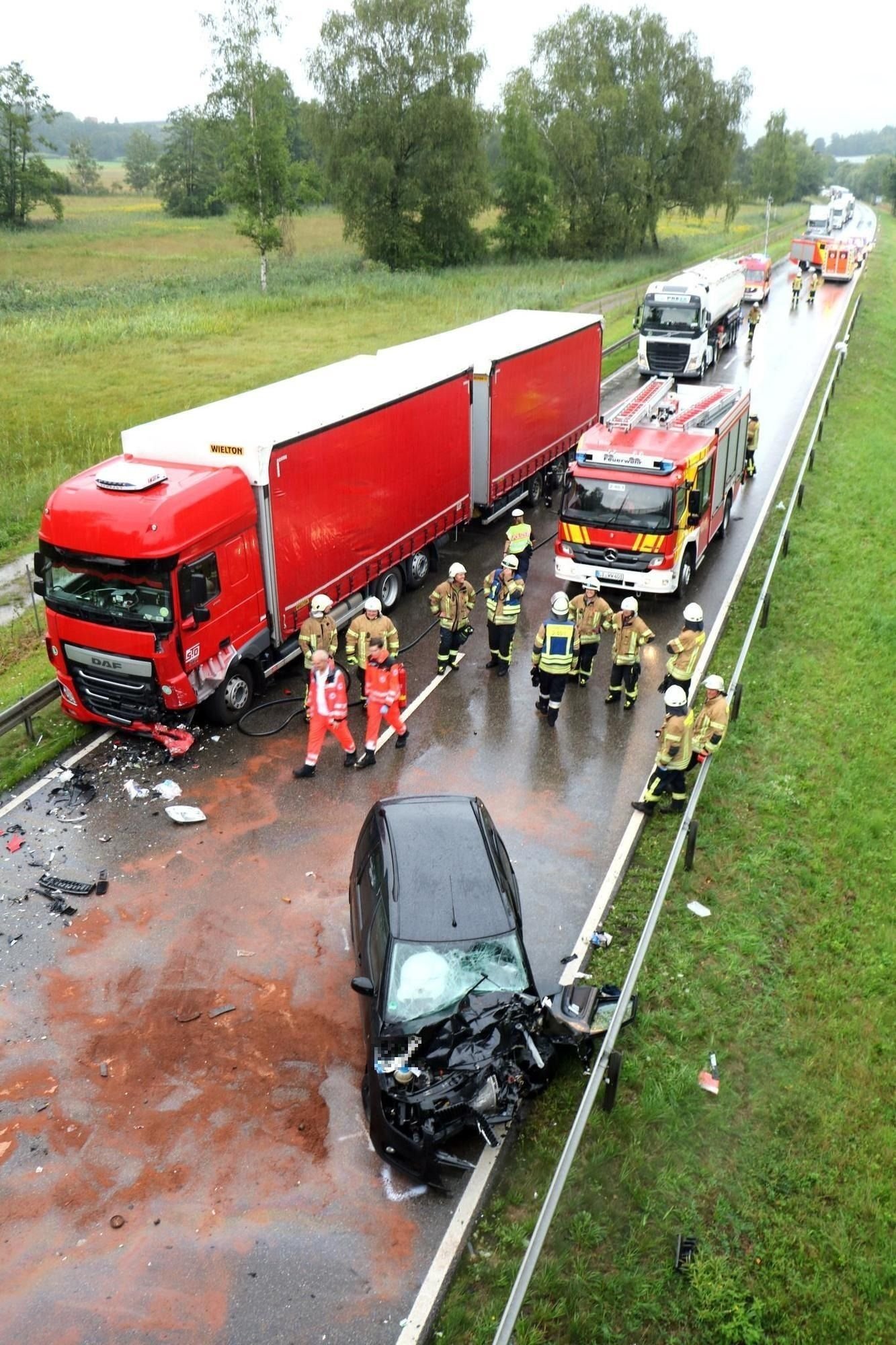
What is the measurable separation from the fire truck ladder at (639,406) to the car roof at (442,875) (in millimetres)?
9493

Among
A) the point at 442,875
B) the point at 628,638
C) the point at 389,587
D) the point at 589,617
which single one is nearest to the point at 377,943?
the point at 442,875

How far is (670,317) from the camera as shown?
31.1 metres

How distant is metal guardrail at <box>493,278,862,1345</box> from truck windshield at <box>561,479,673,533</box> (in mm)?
1880

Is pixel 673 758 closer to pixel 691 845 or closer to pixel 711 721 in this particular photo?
pixel 711 721

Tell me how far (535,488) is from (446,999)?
14851 mm

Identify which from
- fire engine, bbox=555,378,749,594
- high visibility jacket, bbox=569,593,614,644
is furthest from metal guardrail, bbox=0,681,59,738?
fire engine, bbox=555,378,749,594

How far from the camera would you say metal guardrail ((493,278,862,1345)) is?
5.32m

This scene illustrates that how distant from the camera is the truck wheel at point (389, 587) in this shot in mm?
15359

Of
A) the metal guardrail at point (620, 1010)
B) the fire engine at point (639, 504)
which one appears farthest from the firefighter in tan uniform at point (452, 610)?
the metal guardrail at point (620, 1010)

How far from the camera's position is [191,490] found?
36.8ft

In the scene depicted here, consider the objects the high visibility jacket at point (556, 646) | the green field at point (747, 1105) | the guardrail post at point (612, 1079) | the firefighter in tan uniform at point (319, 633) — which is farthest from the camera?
the high visibility jacket at point (556, 646)

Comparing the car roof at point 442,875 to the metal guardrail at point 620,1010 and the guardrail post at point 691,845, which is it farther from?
the guardrail post at point 691,845

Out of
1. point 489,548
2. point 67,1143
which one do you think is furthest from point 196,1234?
point 489,548

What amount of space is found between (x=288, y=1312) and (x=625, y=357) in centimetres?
3285
